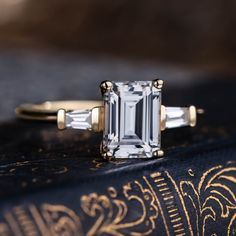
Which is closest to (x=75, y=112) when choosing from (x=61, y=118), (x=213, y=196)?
(x=61, y=118)

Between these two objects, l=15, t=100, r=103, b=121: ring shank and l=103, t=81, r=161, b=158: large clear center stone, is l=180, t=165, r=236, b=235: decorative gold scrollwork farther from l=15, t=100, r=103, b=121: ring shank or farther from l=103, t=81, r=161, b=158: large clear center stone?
l=15, t=100, r=103, b=121: ring shank

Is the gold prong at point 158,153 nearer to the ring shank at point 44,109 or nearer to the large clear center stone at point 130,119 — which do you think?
the large clear center stone at point 130,119

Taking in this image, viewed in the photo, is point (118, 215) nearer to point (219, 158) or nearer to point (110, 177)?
point (110, 177)

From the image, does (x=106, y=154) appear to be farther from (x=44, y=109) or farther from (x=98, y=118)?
(x=44, y=109)

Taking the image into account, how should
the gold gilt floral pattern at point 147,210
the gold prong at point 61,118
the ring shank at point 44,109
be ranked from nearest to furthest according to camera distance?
the gold gilt floral pattern at point 147,210, the gold prong at point 61,118, the ring shank at point 44,109

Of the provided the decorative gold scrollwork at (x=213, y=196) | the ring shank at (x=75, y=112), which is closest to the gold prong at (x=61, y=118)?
the ring shank at (x=75, y=112)

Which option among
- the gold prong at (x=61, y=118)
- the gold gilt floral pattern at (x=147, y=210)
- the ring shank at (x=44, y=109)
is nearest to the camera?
the gold gilt floral pattern at (x=147, y=210)

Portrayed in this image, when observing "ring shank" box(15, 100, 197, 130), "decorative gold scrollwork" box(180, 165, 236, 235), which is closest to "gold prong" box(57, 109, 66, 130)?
"ring shank" box(15, 100, 197, 130)
